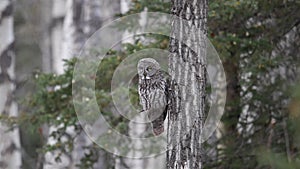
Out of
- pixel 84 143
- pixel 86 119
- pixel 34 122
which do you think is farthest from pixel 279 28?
pixel 84 143

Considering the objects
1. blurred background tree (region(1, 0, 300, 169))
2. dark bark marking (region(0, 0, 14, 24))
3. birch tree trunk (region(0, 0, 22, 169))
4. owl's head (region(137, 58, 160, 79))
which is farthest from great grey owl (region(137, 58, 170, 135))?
dark bark marking (region(0, 0, 14, 24))

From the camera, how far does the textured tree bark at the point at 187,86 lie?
482 centimetres

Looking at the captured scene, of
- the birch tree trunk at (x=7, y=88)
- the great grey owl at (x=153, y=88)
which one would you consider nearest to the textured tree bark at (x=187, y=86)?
the great grey owl at (x=153, y=88)

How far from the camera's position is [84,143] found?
1108cm

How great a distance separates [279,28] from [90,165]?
2.70 m

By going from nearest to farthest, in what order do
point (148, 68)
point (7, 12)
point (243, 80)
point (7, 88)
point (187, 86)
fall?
point (148, 68)
point (187, 86)
point (243, 80)
point (7, 88)
point (7, 12)

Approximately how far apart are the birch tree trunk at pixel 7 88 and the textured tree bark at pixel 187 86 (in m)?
5.64

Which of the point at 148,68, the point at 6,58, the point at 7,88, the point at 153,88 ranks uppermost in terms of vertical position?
the point at 6,58

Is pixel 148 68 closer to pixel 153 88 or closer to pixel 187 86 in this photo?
pixel 153 88

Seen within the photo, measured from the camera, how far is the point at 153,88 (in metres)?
4.78

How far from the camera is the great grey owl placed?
4738 mm

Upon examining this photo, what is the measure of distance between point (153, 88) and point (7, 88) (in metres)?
5.74

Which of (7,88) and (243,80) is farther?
(7,88)

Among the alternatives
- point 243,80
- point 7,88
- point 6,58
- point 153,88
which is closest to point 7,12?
point 6,58
